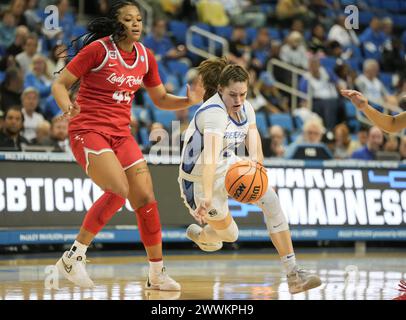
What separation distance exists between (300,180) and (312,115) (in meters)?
3.87

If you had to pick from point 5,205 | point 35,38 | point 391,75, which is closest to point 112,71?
point 5,205

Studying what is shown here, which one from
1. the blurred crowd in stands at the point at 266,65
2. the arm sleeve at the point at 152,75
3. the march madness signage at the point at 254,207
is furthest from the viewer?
the blurred crowd in stands at the point at 266,65

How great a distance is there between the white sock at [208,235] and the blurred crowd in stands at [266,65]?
4.20 metres

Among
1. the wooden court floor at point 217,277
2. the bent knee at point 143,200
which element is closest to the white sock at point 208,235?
the wooden court floor at point 217,277

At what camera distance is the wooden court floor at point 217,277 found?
774 cm

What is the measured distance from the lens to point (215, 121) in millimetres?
7871

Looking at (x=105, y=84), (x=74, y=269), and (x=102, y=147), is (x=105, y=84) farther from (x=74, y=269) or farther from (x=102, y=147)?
(x=74, y=269)

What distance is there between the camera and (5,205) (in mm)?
11938

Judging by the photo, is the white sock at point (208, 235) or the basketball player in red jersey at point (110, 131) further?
the white sock at point (208, 235)

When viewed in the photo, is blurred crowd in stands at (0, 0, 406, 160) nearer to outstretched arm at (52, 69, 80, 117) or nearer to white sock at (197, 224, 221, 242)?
white sock at (197, 224, 221, 242)

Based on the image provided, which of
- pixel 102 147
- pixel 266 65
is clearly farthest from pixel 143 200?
pixel 266 65

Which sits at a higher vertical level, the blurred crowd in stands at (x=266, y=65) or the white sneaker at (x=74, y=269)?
the blurred crowd in stands at (x=266, y=65)

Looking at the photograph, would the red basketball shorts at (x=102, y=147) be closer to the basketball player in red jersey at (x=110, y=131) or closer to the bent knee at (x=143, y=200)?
the basketball player in red jersey at (x=110, y=131)
